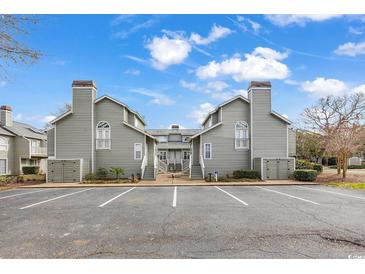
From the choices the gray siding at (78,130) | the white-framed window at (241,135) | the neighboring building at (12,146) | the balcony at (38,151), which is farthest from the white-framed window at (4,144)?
the white-framed window at (241,135)

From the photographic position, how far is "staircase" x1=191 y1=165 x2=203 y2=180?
837 inches

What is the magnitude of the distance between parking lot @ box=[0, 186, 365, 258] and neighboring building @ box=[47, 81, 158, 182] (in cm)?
1168

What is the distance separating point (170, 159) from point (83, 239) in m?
31.1

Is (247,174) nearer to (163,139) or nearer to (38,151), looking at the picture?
(163,139)

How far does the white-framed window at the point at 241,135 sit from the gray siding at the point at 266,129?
660mm

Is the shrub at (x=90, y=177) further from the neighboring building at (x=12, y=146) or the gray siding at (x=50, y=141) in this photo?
the neighboring building at (x=12, y=146)

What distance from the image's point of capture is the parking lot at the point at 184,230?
184 inches

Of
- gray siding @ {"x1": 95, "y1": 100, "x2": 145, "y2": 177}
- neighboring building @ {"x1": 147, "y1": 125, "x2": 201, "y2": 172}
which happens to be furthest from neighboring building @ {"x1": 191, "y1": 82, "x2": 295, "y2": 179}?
neighboring building @ {"x1": 147, "y1": 125, "x2": 201, "y2": 172}

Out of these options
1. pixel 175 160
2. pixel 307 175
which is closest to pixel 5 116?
pixel 175 160

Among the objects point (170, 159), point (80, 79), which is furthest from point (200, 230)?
point (170, 159)

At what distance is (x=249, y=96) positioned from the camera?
71.3ft

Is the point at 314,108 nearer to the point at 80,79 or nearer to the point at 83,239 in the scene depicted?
the point at 80,79

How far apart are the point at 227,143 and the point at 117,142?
10.2 m

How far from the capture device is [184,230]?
5980mm
